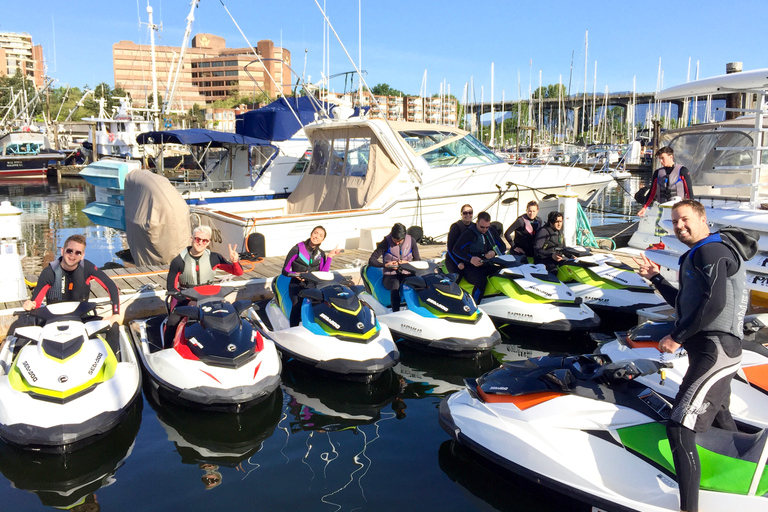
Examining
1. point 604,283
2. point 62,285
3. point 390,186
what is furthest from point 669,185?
point 62,285

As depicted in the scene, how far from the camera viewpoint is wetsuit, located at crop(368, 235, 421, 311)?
7535mm

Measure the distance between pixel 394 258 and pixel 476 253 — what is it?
1212 mm

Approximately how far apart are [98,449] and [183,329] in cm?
123

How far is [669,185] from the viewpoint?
8.76 m

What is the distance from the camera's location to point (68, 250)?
18.1 ft

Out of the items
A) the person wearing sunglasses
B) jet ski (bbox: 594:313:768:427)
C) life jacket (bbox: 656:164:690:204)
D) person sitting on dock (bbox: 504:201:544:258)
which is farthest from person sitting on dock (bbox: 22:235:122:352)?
life jacket (bbox: 656:164:690:204)

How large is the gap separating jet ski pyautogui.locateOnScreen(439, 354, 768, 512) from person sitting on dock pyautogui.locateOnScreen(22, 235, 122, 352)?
342 centimetres

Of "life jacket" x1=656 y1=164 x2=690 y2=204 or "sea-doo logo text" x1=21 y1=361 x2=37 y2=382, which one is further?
"life jacket" x1=656 y1=164 x2=690 y2=204

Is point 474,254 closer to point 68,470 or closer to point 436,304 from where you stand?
point 436,304

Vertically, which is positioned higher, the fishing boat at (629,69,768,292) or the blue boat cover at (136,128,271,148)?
the blue boat cover at (136,128,271,148)

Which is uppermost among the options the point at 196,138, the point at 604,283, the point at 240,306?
the point at 196,138

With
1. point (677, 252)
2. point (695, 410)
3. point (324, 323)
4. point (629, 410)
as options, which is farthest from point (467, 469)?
point (677, 252)

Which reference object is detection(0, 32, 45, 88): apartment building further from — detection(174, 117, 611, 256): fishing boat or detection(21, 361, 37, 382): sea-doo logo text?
detection(21, 361, 37, 382): sea-doo logo text

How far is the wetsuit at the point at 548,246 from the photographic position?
27.5ft
